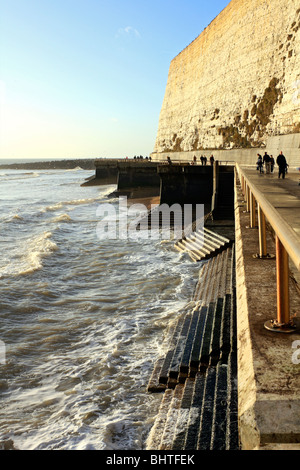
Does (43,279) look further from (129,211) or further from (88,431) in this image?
(129,211)

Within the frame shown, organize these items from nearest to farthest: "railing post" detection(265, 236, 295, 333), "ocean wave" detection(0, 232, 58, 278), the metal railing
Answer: the metal railing < "railing post" detection(265, 236, 295, 333) < "ocean wave" detection(0, 232, 58, 278)

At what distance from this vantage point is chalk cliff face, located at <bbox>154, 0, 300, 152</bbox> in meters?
25.9

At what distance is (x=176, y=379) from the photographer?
6.88 m

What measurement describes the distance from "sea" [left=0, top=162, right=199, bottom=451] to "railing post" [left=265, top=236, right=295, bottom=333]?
3064 mm

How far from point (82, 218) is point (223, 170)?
35.0 feet

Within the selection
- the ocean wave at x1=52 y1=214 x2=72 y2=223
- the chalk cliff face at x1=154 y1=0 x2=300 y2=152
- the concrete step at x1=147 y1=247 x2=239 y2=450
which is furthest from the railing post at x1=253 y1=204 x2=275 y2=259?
the ocean wave at x1=52 y1=214 x2=72 y2=223

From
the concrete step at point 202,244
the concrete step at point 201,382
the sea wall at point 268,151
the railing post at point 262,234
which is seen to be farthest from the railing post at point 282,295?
the sea wall at point 268,151

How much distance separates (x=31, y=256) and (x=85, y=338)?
8.79m

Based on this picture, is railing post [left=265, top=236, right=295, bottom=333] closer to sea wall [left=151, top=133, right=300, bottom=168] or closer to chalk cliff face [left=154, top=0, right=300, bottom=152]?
sea wall [left=151, top=133, right=300, bottom=168]

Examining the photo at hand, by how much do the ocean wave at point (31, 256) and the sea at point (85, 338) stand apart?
53 mm

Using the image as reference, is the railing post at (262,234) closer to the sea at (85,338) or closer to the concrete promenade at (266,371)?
the concrete promenade at (266,371)

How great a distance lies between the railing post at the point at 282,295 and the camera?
3281 mm

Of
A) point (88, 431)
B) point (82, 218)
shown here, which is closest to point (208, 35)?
point (82, 218)

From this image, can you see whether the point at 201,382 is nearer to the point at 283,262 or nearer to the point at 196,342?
the point at 196,342
